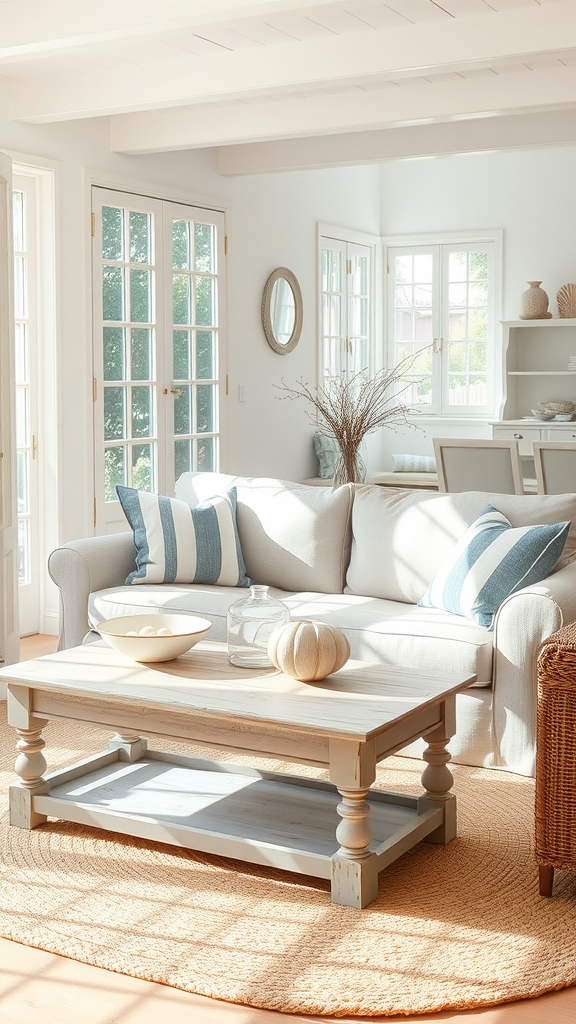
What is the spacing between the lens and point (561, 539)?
3682mm

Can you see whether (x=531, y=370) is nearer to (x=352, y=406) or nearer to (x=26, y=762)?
(x=352, y=406)

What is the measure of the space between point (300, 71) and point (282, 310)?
2.80 meters

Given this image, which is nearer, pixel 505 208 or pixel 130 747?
pixel 130 747

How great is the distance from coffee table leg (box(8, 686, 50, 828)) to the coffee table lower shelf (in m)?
0.03

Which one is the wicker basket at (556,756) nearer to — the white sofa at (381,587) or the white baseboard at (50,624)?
the white sofa at (381,587)

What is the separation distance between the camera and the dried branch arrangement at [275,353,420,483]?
570cm

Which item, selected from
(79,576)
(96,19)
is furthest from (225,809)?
(96,19)

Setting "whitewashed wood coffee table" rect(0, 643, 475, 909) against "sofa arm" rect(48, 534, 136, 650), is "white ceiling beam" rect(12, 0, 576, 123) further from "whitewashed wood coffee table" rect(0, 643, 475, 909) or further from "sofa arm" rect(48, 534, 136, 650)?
"whitewashed wood coffee table" rect(0, 643, 475, 909)

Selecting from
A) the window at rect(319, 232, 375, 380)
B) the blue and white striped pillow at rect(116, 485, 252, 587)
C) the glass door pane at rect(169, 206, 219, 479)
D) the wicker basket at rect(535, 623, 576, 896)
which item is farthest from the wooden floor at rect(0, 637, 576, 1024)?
the window at rect(319, 232, 375, 380)

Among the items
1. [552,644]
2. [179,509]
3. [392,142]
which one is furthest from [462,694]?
[392,142]

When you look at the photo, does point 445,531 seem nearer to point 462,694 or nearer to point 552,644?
point 462,694

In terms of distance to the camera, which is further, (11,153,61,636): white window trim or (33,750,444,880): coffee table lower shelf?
(11,153,61,636): white window trim

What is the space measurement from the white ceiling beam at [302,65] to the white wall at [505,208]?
11.8 ft

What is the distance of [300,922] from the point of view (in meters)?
2.57
